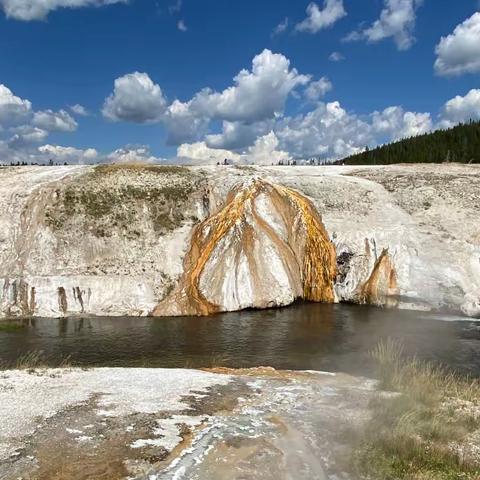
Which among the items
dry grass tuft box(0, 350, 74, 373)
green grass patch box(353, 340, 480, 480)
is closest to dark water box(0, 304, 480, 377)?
dry grass tuft box(0, 350, 74, 373)

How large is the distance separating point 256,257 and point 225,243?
8.18 ft

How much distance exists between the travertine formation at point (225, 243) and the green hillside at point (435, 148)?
62.1m

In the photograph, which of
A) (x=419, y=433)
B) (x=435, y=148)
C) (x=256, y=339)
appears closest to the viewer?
(x=419, y=433)

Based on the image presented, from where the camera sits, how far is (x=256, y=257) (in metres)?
39.5

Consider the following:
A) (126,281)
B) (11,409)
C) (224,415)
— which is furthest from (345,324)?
(11,409)

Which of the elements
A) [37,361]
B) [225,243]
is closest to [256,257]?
[225,243]

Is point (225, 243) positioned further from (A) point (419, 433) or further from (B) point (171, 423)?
(A) point (419, 433)

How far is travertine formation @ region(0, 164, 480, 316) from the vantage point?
3769 centimetres

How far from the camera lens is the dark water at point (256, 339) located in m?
25.9

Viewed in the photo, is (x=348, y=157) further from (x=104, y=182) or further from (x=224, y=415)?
(x=224, y=415)

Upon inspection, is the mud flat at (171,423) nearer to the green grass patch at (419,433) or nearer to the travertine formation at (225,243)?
the green grass patch at (419,433)

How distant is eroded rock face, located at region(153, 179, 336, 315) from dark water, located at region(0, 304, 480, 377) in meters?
1.86

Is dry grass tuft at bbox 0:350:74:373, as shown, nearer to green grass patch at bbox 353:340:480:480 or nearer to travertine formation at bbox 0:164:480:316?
travertine formation at bbox 0:164:480:316

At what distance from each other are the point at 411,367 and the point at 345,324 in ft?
47.1
